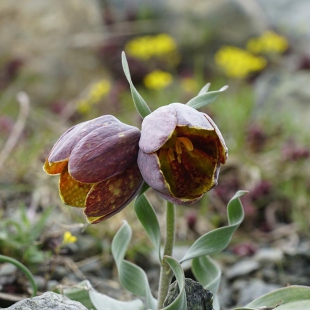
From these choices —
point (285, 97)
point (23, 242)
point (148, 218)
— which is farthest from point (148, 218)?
point (285, 97)

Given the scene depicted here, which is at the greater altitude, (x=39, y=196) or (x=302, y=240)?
(x=39, y=196)

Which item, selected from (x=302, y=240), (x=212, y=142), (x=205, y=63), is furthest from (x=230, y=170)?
(x=205, y=63)

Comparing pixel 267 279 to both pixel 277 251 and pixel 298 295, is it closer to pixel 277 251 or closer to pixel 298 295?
pixel 277 251

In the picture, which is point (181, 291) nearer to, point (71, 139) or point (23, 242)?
point (71, 139)

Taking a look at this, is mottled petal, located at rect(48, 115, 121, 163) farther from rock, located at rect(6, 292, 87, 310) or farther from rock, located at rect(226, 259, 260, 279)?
rock, located at rect(226, 259, 260, 279)

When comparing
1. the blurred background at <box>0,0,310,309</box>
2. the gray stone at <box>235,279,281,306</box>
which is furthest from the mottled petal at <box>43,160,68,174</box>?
the gray stone at <box>235,279,281,306</box>

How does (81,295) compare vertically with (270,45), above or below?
above
